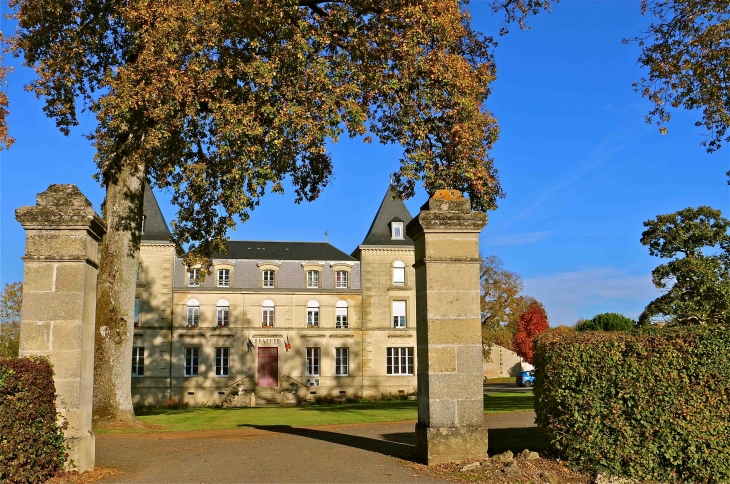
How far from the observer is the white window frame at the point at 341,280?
41.2 metres

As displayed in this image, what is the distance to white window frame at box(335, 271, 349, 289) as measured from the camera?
41.2m

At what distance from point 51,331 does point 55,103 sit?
391 inches

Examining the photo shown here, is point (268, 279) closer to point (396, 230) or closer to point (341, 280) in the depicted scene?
point (341, 280)

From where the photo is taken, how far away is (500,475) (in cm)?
756

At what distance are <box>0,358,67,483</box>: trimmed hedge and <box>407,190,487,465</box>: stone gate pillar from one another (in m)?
4.73

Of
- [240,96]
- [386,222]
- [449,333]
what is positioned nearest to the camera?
[449,333]

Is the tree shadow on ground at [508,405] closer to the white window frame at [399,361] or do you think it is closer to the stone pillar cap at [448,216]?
the white window frame at [399,361]

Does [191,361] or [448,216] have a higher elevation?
[448,216]

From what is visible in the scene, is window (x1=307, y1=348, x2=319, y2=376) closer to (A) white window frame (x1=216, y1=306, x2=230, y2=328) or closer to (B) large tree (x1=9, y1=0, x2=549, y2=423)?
(A) white window frame (x1=216, y1=306, x2=230, y2=328)

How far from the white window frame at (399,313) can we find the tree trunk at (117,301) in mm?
26726

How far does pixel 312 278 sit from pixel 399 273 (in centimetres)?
578

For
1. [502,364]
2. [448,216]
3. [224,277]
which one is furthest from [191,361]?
[502,364]

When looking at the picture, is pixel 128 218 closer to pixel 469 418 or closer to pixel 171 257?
pixel 469 418

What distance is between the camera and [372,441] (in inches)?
436
